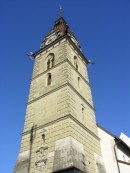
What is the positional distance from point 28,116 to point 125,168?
839 cm

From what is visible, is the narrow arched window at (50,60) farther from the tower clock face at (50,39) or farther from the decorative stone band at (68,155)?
the decorative stone band at (68,155)

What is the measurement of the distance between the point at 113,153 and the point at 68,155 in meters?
6.20

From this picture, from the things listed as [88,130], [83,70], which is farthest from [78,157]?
[83,70]

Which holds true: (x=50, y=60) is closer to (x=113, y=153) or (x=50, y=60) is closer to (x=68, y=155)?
(x=113, y=153)

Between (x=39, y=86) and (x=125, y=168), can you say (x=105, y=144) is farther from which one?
(x=39, y=86)

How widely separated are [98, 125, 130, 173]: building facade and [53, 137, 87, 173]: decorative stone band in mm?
3752

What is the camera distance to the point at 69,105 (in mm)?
14453

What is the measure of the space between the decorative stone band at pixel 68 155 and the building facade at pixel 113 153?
3.75 meters

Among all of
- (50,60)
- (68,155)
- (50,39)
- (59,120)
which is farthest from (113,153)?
(50,39)

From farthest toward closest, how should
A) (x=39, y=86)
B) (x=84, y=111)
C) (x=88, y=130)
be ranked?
(x=39, y=86) → (x=84, y=111) → (x=88, y=130)

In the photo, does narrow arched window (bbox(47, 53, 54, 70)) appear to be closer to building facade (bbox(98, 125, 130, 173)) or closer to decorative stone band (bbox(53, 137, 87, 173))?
building facade (bbox(98, 125, 130, 173))

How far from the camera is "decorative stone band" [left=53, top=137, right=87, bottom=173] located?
36.5ft

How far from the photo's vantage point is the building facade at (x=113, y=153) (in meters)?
15.6

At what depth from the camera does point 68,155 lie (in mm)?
11508
